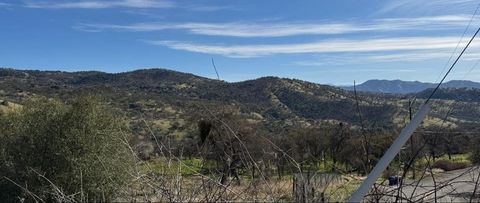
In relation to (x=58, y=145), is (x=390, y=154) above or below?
above

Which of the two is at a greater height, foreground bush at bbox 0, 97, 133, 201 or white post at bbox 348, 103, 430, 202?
white post at bbox 348, 103, 430, 202

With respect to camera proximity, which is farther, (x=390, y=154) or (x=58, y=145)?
(x=58, y=145)

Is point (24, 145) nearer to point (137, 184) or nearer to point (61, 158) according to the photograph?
point (61, 158)

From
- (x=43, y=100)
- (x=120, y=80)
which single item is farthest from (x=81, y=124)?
(x=120, y=80)

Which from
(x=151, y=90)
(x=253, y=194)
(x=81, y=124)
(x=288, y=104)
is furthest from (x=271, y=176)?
(x=151, y=90)

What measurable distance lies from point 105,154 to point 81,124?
318 centimetres

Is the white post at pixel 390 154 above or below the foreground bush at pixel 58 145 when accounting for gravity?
above

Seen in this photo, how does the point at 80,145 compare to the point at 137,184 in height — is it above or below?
below

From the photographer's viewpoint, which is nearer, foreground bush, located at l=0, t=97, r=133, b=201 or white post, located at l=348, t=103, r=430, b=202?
white post, located at l=348, t=103, r=430, b=202

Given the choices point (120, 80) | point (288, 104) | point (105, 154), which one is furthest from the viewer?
point (120, 80)

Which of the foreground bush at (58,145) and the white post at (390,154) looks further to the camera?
the foreground bush at (58,145)

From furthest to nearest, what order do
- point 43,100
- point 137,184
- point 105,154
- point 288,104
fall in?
1. point 288,104
2. point 43,100
3. point 105,154
4. point 137,184

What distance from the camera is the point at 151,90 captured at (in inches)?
6412

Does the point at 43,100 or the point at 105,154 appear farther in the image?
the point at 43,100
